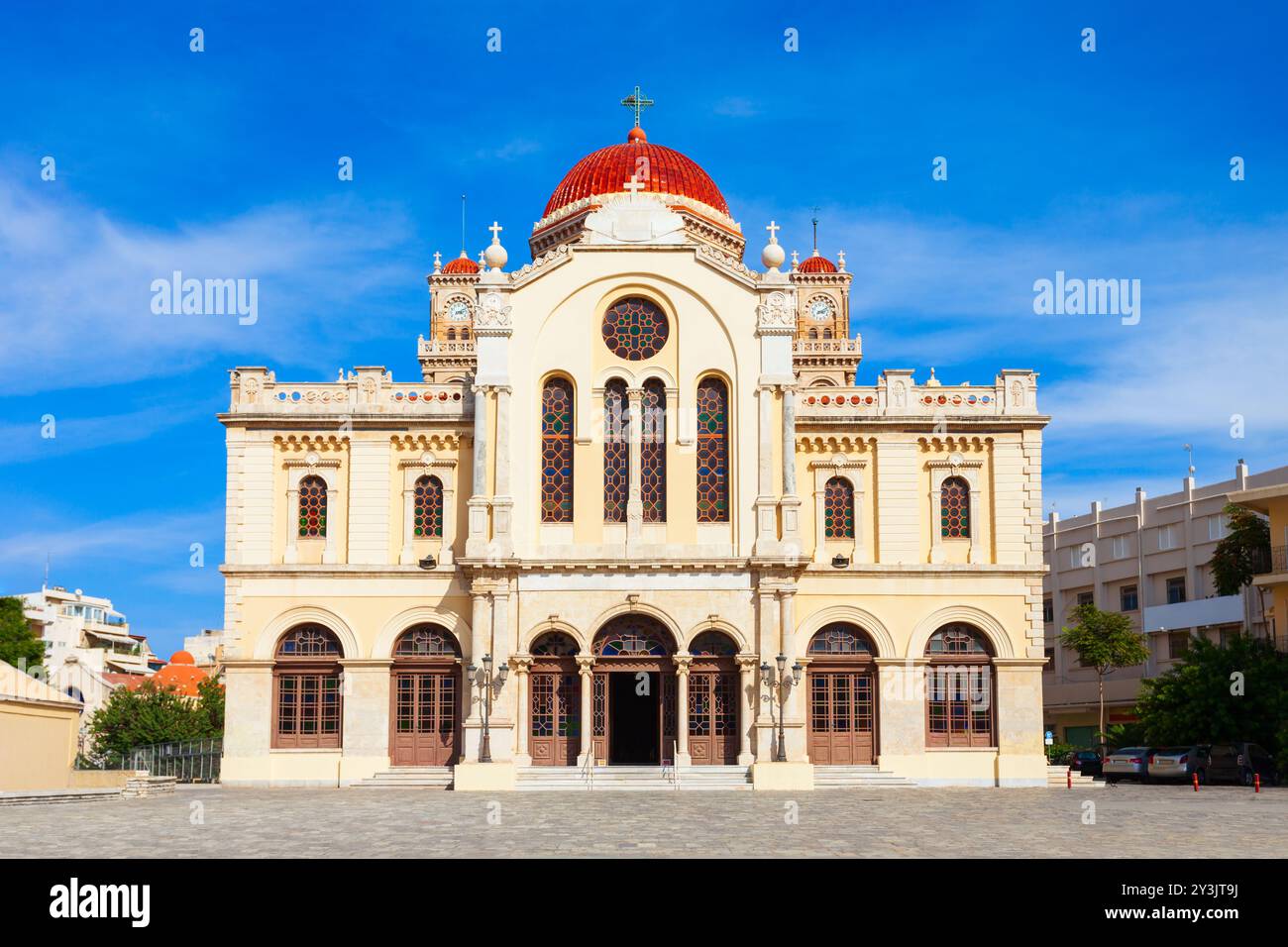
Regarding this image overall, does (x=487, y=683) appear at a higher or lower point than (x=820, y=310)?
lower

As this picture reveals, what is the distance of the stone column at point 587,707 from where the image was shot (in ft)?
116

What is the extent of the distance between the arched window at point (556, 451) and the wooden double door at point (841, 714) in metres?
7.70

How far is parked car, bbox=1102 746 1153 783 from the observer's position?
128ft

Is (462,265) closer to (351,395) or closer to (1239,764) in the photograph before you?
(351,395)

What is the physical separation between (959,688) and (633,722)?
8.62 metres

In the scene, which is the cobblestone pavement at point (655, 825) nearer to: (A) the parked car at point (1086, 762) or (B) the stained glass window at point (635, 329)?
(B) the stained glass window at point (635, 329)

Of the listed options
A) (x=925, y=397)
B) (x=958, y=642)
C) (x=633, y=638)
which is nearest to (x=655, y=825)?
(x=633, y=638)

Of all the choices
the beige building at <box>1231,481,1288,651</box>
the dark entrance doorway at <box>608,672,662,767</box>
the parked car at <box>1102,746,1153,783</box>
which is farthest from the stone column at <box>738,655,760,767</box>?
the beige building at <box>1231,481,1288,651</box>

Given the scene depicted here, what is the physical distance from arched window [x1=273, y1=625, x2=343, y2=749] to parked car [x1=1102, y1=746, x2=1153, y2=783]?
20.9 m

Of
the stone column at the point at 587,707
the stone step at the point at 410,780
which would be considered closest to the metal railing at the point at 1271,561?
the stone column at the point at 587,707

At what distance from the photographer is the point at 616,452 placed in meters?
37.2

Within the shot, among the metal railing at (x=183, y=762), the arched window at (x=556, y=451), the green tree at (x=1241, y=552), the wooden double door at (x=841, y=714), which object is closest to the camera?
the wooden double door at (x=841, y=714)

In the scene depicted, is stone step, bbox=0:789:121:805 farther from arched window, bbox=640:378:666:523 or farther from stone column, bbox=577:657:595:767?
arched window, bbox=640:378:666:523

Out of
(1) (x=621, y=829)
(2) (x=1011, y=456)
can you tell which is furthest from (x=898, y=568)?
(1) (x=621, y=829)
